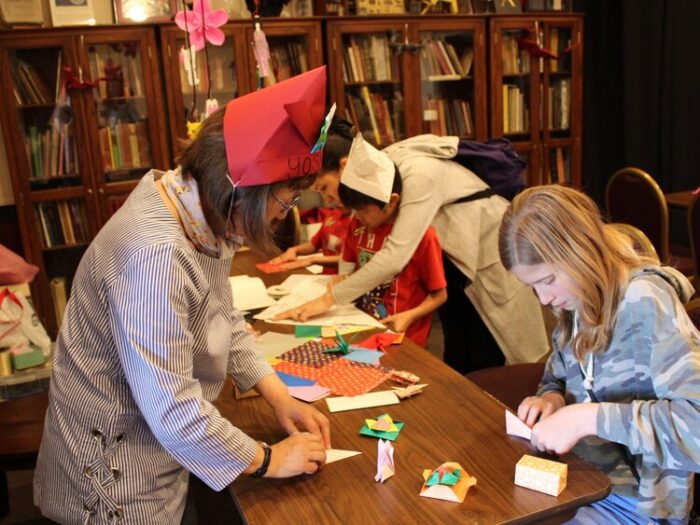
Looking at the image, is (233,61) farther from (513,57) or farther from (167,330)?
(167,330)

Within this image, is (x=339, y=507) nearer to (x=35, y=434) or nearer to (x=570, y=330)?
(x=570, y=330)

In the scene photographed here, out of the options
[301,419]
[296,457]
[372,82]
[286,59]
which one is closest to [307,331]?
[301,419]

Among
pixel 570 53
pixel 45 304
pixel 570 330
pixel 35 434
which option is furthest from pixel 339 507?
pixel 570 53

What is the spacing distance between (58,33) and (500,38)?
9.29 feet

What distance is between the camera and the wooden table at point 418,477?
1061 millimetres

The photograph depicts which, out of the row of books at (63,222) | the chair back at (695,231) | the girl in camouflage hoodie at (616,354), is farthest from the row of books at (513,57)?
the girl in camouflage hoodie at (616,354)

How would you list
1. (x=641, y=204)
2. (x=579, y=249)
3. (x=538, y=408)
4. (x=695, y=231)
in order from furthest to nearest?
(x=641, y=204), (x=695, y=231), (x=538, y=408), (x=579, y=249)

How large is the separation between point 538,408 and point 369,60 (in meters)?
3.54

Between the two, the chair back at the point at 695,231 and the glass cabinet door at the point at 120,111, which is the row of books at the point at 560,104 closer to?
the chair back at the point at 695,231

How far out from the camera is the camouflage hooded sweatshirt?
1.13 meters

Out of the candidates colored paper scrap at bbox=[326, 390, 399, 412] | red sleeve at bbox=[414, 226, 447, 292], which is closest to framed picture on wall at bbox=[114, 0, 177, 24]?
red sleeve at bbox=[414, 226, 447, 292]

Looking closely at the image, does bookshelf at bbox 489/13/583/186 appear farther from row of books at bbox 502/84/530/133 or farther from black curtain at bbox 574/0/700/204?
black curtain at bbox 574/0/700/204

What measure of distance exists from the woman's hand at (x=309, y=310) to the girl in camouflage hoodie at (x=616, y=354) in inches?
33.2

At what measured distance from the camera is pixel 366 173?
203cm
